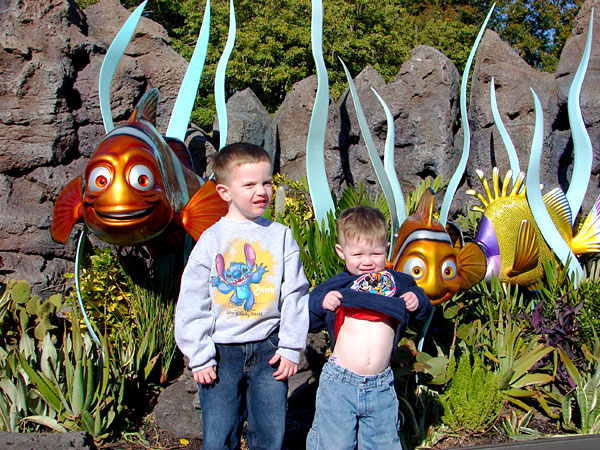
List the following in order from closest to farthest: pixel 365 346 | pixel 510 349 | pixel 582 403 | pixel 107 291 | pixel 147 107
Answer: pixel 365 346 → pixel 582 403 → pixel 510 349 → pixel 147 107 → pixel 107 291

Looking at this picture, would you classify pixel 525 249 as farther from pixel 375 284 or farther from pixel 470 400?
pixel 375 284

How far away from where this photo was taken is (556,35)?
16.0 metres

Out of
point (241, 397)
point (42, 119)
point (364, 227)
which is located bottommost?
point (241, 397)

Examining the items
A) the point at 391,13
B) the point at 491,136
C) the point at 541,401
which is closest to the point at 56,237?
the point at 541,401

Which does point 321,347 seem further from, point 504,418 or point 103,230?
point 103,230

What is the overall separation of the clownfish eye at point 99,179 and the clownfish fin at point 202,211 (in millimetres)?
450

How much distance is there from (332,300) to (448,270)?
1.03m

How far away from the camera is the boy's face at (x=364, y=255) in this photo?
1.90m

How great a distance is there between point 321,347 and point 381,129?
279 cm

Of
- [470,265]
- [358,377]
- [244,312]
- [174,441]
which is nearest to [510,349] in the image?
[470,265]

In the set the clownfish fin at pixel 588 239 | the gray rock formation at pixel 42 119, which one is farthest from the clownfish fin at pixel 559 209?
the gray rock formation at pixel 42 119

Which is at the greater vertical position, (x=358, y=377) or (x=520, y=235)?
(x=520, y=235)

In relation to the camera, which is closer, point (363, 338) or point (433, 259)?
point (363, 338)

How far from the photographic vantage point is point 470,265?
280 centimetres
